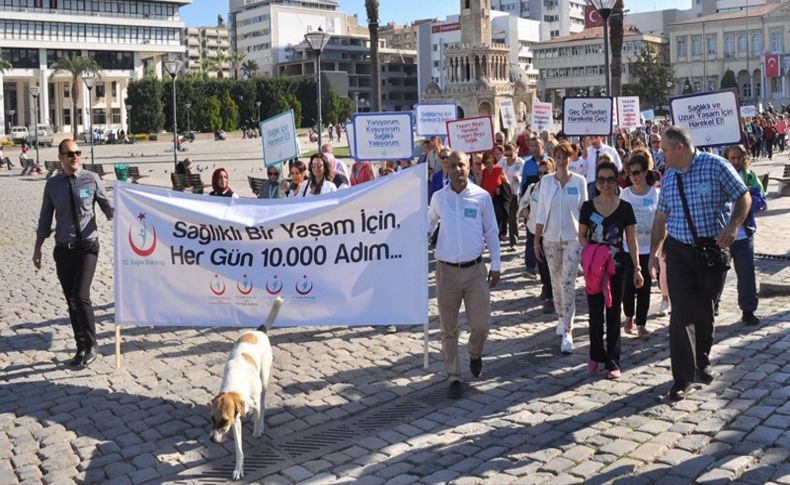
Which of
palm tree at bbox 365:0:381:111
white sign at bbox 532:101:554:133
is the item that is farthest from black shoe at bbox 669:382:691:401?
palm tree at bbox 365:0:381:111

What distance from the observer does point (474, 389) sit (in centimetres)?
765

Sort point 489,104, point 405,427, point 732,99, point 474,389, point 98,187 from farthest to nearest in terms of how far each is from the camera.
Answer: point 489,104 < point 732,99 < point 98,187 < point 474,389 < point 405,427

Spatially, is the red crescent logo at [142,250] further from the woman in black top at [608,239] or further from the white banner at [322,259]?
the woman in black top at [608,239]

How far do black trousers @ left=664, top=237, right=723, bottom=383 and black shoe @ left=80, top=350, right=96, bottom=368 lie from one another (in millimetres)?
5383

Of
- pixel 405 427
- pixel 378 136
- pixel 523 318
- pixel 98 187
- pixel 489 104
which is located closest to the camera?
pixel 405 427

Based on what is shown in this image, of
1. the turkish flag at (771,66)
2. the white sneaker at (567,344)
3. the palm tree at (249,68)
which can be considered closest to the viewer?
the white sneaker at (567,344)

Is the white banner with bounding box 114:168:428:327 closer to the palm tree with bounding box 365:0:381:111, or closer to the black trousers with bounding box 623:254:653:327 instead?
the black trousers with bounding box 623:254:653:327

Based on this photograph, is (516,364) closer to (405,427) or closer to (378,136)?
(405,427)

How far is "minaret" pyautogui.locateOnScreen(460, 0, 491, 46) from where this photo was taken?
10456 cm

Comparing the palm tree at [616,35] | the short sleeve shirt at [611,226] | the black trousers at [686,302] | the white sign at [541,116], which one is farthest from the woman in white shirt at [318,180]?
the palm tree at [616,35]

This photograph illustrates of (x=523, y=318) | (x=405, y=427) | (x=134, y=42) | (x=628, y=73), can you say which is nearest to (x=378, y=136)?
(x=523, y=318)

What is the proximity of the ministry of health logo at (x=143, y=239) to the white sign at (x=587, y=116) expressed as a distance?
868 cm

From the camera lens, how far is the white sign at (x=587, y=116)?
15.4m

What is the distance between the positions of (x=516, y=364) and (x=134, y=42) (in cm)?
10508
